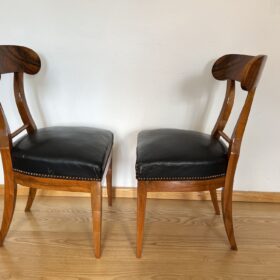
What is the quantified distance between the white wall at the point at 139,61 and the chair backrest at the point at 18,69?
5.7 inches

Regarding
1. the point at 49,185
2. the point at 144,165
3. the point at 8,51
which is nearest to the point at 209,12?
the point at 144,165

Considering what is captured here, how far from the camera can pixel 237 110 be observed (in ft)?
5.21

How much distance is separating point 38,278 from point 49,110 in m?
0.86

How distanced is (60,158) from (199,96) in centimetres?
83

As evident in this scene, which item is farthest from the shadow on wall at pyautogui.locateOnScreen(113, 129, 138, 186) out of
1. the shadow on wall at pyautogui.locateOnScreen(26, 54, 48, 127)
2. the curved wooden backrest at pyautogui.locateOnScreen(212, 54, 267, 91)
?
the curved wooden backrest at pyautogui.locateOnScreen(212, 54, 267, 91)

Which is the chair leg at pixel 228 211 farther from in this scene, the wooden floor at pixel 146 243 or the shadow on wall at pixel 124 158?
the shadow on wall at pixel 124 158

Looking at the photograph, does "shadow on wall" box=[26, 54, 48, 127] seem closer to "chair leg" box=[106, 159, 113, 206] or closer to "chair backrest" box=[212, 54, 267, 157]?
"chair leg" box=[106, 159, 113, 206]

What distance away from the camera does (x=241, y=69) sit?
1198mm

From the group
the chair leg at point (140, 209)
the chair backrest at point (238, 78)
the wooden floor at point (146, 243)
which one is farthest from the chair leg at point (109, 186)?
the chair backrest at point (238, 78)

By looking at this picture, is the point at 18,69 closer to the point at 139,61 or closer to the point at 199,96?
the point at 139,61

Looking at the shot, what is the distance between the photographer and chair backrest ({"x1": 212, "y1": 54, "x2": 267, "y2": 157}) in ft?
3.55

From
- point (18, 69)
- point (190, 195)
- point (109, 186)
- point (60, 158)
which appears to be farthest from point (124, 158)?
point (18, 69)

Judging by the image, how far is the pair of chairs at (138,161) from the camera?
3.77ft

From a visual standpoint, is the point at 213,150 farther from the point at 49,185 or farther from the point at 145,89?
the point at 49,185
